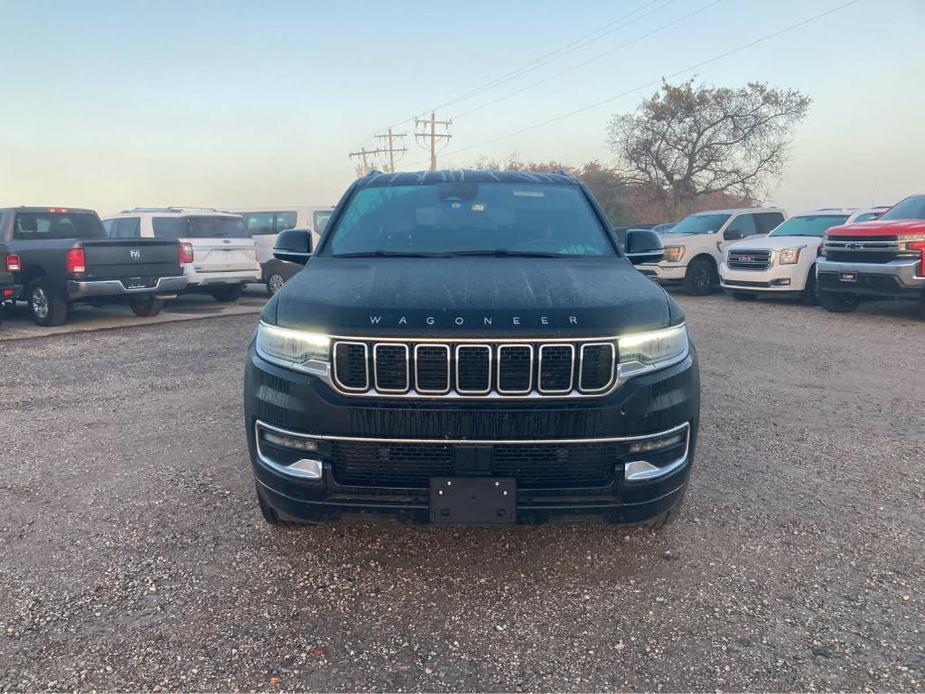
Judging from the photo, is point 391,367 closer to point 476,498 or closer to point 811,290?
point 476,498

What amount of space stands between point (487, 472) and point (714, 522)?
62.1 inches

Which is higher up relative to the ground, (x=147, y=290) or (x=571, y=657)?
(x=147, y=290)

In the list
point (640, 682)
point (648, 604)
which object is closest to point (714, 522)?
point (648, 604)

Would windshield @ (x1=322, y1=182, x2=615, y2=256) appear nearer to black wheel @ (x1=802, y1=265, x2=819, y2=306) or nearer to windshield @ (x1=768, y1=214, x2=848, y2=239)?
black wheel @ (x1=802, y1=265, x2=819, y2=306)

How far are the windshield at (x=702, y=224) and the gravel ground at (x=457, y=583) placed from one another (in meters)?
11.2

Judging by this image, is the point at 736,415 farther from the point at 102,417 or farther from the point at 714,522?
the point at 102,417

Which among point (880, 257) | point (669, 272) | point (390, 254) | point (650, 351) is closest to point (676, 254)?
point (669, 272)

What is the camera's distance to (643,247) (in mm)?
4309

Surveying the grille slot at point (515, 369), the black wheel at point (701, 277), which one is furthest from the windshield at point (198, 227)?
the grille slot at point (515, 369)

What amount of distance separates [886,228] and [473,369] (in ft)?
33.3

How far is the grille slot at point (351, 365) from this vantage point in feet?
8.61

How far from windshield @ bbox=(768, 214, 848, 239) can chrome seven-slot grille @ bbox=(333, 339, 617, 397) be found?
12700 mm

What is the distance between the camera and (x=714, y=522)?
354 centimetres

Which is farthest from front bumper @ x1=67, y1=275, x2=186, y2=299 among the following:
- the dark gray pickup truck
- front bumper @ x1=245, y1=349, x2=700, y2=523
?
front bumper @ x1=245, y1=349, x2=700, y2=523
